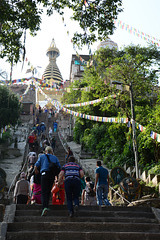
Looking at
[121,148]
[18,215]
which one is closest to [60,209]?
[18,215]

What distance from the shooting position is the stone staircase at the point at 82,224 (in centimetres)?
529

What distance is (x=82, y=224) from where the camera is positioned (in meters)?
5.71

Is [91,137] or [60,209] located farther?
[91,137]

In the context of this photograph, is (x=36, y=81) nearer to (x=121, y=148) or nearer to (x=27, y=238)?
(x=121, y=148)

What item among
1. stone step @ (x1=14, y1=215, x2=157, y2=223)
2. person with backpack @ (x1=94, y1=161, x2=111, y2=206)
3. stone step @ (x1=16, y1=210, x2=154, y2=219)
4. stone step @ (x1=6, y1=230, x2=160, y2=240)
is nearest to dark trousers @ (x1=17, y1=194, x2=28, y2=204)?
stone step @ (x1=16, y1=210, x2=154, y2=219)

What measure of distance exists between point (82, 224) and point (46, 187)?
4.58 ft

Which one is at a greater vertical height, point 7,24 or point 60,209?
point 7,24

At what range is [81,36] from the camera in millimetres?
10914

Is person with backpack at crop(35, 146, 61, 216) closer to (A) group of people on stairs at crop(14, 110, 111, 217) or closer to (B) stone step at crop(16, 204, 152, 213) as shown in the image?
(A) group of people on stairs at crop(14, 110, 111, 217)

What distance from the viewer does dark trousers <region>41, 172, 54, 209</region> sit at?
6.60m

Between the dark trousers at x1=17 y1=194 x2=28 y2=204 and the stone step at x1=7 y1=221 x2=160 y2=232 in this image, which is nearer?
the stone step at x1=7 y1=221 x2=160 y2=232

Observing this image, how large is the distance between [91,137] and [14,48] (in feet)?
50.3

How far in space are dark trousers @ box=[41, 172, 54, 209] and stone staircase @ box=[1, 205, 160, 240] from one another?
28cm

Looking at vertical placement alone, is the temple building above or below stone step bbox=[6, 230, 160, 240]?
above
